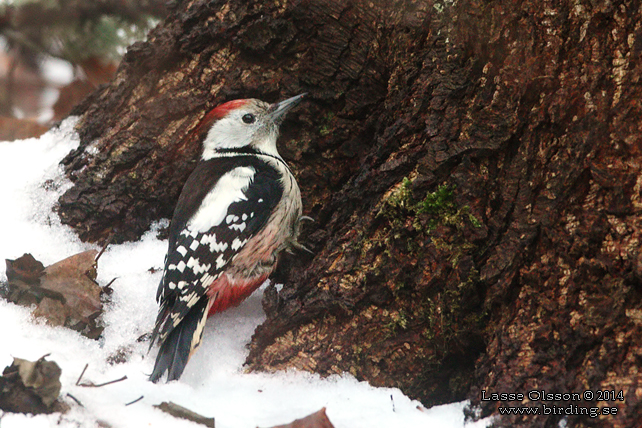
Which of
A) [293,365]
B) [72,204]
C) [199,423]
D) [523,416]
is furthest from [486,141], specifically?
[72,204]

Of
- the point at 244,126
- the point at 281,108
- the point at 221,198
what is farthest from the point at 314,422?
the point at 244,126

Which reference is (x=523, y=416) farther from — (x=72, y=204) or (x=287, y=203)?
(x=72, y=204)

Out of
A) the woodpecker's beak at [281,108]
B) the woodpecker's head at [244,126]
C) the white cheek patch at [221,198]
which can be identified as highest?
the woodpecker's beak at [281,108]

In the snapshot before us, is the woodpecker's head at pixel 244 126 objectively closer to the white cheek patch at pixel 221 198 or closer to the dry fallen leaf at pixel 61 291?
the white cheek patch at pixel 221 198

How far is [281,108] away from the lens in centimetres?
338

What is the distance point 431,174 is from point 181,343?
140 centimetres

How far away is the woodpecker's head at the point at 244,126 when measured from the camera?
3.41m

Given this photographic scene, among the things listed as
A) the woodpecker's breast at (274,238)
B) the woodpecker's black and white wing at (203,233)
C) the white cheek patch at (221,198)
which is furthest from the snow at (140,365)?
the white cheek patch at (221,198)

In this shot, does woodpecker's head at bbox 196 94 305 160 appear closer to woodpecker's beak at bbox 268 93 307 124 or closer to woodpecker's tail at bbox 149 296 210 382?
woodpecker's beak at bbox 268 93 307 124

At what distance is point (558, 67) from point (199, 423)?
194 cm

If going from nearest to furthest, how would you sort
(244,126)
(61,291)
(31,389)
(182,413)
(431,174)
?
(31,389) → (182,413) → (431,174) → (61,291) → (244,126)

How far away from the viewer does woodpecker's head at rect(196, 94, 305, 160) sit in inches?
134

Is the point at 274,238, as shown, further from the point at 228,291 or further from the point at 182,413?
the point at 182,413

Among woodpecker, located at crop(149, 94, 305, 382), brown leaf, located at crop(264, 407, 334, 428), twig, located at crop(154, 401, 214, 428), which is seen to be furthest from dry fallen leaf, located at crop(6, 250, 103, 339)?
brown leaf, located at crop(264, 407, 334, 428)
